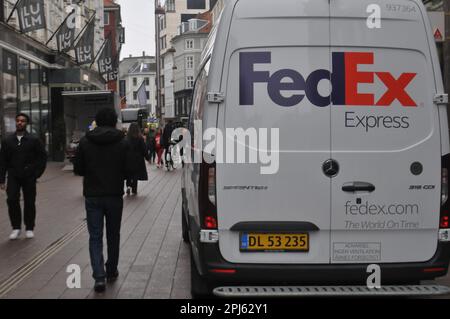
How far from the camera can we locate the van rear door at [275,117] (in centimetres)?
501

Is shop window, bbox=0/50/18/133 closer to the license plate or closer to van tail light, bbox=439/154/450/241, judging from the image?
the license plate

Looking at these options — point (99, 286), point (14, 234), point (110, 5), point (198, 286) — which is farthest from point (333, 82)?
point (110, 5)

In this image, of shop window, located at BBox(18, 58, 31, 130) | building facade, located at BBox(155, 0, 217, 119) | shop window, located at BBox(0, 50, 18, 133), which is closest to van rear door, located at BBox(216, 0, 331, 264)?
shop window, located at BBox(0, 50, 18, 133)

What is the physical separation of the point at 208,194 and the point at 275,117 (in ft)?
2.57

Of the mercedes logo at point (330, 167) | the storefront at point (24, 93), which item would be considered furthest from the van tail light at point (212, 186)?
the storefront at point (24, 93)

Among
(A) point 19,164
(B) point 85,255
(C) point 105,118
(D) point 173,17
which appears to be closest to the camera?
(C) point 105,118

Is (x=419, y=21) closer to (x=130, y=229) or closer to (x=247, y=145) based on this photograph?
(x=247, y=145)

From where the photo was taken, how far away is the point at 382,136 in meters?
5.09

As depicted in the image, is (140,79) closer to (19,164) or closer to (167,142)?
(167,142)

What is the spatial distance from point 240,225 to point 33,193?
18.1ft

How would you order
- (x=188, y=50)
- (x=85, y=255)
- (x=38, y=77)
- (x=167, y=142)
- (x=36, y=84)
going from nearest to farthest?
(x=85, y=255) → (x=167, y=142) → (x=36, y=84) → (x=38, y=77) → (x=188, y=50)
